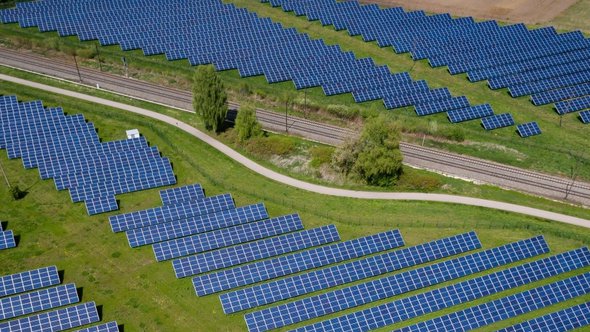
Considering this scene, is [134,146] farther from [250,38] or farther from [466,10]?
[466,10]

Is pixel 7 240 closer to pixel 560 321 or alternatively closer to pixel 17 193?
pixel 17 193

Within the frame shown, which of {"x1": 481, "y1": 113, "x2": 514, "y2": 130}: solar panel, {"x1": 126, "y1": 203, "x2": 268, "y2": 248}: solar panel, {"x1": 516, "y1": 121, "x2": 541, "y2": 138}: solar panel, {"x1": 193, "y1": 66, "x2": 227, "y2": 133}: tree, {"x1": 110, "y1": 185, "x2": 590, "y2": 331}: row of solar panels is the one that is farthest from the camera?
{"x1": 481, "y1": 113, "x2": 514, "y2": 130}: solar panel

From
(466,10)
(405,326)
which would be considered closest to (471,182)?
(405,326)

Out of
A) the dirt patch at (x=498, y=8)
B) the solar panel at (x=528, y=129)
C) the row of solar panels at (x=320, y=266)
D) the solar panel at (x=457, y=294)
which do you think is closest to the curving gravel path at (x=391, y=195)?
the row of solar panels at (x=320, y=266)

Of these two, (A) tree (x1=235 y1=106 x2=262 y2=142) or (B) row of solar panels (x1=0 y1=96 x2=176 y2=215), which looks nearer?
(B) row of solar panels (x1=0 y1=96 x2=176 y2=215)

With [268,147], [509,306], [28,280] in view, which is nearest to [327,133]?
[268,147]

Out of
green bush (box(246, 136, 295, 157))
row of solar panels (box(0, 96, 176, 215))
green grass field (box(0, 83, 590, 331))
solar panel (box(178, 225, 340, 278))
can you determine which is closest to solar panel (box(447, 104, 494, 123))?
green grass field (box(0, 83, 590, 331))

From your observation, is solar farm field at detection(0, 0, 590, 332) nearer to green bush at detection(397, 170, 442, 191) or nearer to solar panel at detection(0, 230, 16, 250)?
solar panel at detection(0, 230, 16, 250)
